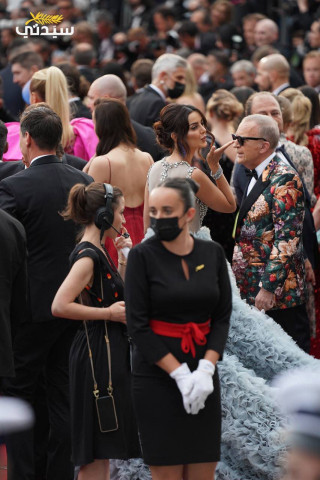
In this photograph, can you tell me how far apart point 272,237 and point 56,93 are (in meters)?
1.91

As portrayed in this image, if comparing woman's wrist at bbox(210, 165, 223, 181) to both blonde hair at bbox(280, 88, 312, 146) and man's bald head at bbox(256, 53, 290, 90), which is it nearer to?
blonde hair at bbox(280, 88, 312, 146)

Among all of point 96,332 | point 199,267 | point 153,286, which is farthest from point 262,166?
point 153,286

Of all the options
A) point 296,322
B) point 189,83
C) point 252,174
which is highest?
point 189,83

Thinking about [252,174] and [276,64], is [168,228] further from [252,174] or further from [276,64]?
[276,64]

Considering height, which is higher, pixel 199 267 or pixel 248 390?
pixel 199 267

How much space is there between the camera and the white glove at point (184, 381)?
13.2ft

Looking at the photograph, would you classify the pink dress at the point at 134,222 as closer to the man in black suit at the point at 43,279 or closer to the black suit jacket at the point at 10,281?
the man in black suit at the point at 43,279

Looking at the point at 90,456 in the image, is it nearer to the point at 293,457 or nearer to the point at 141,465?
the point at 141,465

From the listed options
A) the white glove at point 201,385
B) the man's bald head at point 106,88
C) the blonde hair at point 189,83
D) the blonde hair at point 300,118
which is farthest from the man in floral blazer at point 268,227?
the blonde hair at point 189,83

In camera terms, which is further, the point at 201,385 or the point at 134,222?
the point at 134,222

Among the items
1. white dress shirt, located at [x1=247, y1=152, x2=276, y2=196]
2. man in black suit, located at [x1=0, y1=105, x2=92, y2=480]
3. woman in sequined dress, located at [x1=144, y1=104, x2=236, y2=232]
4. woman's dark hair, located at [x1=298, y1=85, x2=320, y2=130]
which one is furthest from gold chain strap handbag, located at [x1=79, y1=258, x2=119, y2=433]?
woman's dark hair, located at [x1=298, y1=85, x2=320, y2=130]

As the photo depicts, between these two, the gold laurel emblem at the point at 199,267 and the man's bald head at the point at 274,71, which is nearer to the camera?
the gold laurel emblem at the point at 199,267

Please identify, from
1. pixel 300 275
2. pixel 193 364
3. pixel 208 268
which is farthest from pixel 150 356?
pixel 300 275

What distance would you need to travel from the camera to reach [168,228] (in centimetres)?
416
